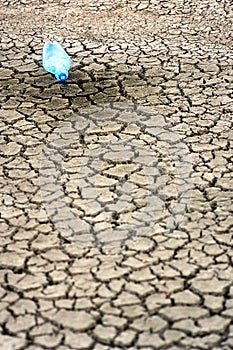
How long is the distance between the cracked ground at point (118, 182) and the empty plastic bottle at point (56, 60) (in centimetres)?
6

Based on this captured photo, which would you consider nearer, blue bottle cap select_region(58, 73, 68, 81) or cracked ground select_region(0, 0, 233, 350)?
cracked ground select_region(0, 0, 233, 350)

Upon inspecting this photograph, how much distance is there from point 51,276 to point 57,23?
2954 millimetres

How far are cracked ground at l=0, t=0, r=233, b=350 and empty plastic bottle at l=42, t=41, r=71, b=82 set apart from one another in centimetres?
6

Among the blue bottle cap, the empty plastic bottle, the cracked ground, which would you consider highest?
the empty plastic bottle

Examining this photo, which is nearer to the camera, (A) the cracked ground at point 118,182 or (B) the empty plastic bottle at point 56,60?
(A) the cracked ground at point 118,182

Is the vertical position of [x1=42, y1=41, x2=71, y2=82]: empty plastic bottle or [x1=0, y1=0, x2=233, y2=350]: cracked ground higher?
[x1=42, y1=41, x2=71, y2=82]: empty plastic bottle

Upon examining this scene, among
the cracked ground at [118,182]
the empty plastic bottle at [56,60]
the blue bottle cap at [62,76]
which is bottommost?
the cracked ground at [118,182]

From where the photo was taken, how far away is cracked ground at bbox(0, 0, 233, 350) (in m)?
3.17

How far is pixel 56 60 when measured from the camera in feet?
16.8

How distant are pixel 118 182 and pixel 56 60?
4.42ft

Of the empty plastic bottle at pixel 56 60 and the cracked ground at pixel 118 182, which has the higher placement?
the empty plastic bottle at pixel 56 60

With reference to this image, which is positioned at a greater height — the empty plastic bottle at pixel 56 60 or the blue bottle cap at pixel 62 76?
the empty plastic bottle at pixel 56 60

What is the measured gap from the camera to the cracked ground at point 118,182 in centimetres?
317

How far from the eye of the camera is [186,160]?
4.21 meters
